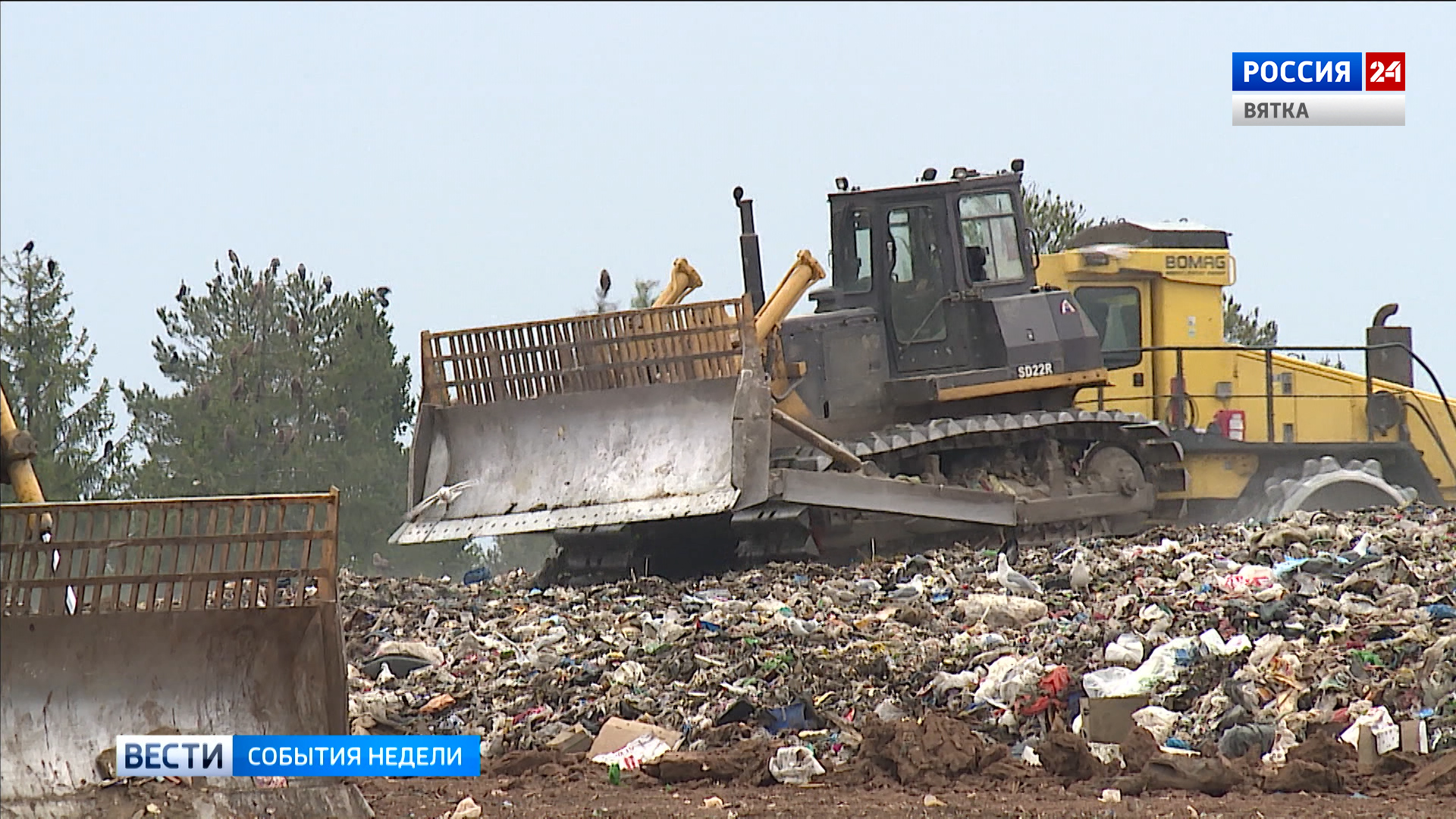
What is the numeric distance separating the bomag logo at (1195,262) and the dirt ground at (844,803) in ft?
32.8

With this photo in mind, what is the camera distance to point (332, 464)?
2759 cm

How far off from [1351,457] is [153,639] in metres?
12.5

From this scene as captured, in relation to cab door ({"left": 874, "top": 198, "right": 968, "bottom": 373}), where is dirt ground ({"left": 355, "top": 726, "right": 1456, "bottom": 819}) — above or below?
below

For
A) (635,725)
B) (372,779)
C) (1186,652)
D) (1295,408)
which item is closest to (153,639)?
(372,779)

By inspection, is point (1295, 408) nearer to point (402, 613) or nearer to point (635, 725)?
point (402, 613)

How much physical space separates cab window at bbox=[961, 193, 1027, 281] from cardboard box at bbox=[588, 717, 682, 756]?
6405 millimetres

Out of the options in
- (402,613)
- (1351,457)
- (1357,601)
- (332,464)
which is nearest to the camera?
(1357,601)

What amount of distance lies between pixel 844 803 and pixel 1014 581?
12.9 ft

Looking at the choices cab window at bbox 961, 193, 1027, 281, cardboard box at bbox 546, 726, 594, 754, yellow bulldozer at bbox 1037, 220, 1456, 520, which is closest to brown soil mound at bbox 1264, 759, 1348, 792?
cardboard box at bbox 546, 726, 594, 754

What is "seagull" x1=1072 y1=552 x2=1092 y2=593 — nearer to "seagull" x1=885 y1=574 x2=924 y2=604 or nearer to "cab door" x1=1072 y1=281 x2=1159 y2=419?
"seagull" x1=885 y1=574 x2=924 y2=604

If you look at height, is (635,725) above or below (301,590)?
below

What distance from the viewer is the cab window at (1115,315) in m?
16.3

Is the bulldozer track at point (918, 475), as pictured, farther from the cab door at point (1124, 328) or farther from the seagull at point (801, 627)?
the seagull at point (801, 627)

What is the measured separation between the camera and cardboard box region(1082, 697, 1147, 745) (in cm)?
750
